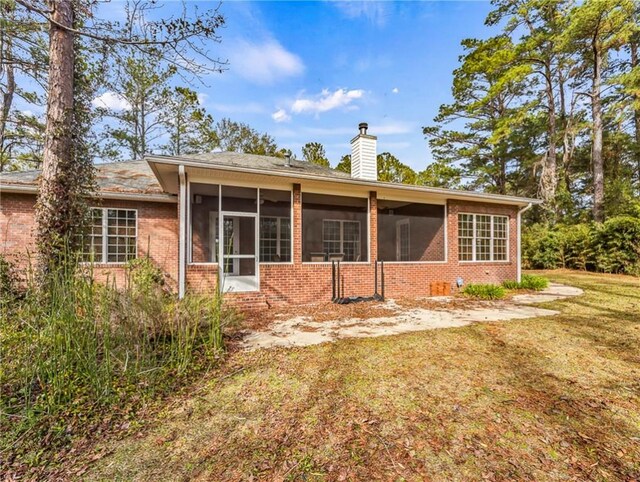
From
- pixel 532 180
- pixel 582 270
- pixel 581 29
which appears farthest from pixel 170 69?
pixel 532 180

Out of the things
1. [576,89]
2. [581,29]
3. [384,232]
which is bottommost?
[384,232]

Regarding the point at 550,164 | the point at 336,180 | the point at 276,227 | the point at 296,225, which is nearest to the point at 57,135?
the point at 296,225

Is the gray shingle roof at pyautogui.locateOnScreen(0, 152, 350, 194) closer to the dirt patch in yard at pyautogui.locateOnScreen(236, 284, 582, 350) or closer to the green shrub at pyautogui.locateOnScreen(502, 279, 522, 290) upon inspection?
the dirt patch in yard at pyautogui.locateOnScreen(236, 284, 582, 350)

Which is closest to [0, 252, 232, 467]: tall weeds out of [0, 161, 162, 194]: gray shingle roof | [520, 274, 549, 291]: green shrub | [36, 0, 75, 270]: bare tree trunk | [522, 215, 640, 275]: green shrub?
[36, 0, 75, 270]: bare tree trunk

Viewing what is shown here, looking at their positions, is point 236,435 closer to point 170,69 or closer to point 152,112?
point 170,69

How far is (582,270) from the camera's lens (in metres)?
15.1

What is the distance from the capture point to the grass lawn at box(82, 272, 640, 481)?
2049mm

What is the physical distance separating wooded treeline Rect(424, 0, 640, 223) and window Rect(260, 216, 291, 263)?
51.9 feet

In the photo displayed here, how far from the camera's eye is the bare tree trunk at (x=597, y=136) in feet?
53.6

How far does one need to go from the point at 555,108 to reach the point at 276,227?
21.6 meters

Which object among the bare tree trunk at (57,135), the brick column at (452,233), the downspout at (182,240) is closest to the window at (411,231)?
the brick column at (452,233)

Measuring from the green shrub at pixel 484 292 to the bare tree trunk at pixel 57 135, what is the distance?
9811mm

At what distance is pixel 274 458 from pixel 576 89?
83.5 ft

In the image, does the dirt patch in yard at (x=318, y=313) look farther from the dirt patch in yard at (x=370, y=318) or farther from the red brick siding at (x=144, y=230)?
the red brick siding at (x=144, y=230)
